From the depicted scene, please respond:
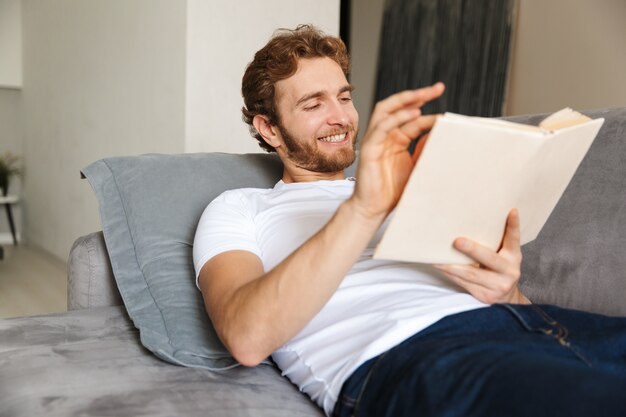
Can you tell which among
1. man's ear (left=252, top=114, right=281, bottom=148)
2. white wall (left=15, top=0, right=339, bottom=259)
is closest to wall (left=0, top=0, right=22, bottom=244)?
white wall (left=15, top=0, right=339, bottom=259)

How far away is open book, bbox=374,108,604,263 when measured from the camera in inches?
35.8

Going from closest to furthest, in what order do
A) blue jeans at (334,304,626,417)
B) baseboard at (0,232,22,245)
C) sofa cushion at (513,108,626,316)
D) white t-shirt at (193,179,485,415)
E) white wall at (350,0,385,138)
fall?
blue jeans at (334,304,626,417) < white t-shirt at (193,179,485,415) < sofa cushion at (513,108,626,316) < white wall at (350,0,385,138) < baseboard at (0,232,22,245)

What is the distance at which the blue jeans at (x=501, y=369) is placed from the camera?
0.87 metres

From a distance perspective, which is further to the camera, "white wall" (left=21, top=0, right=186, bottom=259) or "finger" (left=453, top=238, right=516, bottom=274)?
"white wall" (left=21, top=0, right=186, bottom=259)

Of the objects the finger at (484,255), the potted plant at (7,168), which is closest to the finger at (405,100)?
the finger at (484,255)

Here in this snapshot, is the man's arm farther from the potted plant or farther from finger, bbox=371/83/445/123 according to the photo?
the potted plant

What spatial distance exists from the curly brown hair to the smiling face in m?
0.02

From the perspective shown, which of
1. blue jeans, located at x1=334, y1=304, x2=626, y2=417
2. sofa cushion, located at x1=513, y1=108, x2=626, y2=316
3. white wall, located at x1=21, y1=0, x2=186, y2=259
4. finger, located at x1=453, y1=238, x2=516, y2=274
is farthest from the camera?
white wall, located at x1=21, y1=0, x2=186, y2=259

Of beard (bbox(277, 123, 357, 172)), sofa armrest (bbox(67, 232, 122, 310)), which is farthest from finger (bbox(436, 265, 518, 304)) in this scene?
sofa armrest (bbox(67, 232, 122, 310))

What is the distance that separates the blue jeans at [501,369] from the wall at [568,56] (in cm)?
272

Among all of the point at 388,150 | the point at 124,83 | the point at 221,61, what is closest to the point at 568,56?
the point at 221,61

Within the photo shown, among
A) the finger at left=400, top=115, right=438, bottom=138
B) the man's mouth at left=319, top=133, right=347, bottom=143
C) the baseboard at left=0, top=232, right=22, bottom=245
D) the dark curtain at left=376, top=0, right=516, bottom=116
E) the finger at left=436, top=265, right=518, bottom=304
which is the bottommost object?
the baseboard at left=0, top=232, right=22, bottom=245

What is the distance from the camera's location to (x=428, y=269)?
1302 mm

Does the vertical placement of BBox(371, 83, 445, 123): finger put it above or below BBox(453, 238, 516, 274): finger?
above
